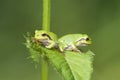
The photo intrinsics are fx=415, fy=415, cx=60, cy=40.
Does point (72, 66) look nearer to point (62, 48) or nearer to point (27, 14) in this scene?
point (62, 48)

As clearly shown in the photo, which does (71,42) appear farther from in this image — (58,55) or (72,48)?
(58,55)

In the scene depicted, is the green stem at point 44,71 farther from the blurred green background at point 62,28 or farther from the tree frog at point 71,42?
the blurred green background at point 62,28

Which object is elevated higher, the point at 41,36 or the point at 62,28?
the point at 41,36

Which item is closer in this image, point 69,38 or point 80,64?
point 80,64

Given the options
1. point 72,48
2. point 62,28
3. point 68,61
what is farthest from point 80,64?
point 62,28

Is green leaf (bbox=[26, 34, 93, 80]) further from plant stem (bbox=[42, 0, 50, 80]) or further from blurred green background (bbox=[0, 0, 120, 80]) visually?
blurred green background (bbox=[0, 0, 120, 80])
